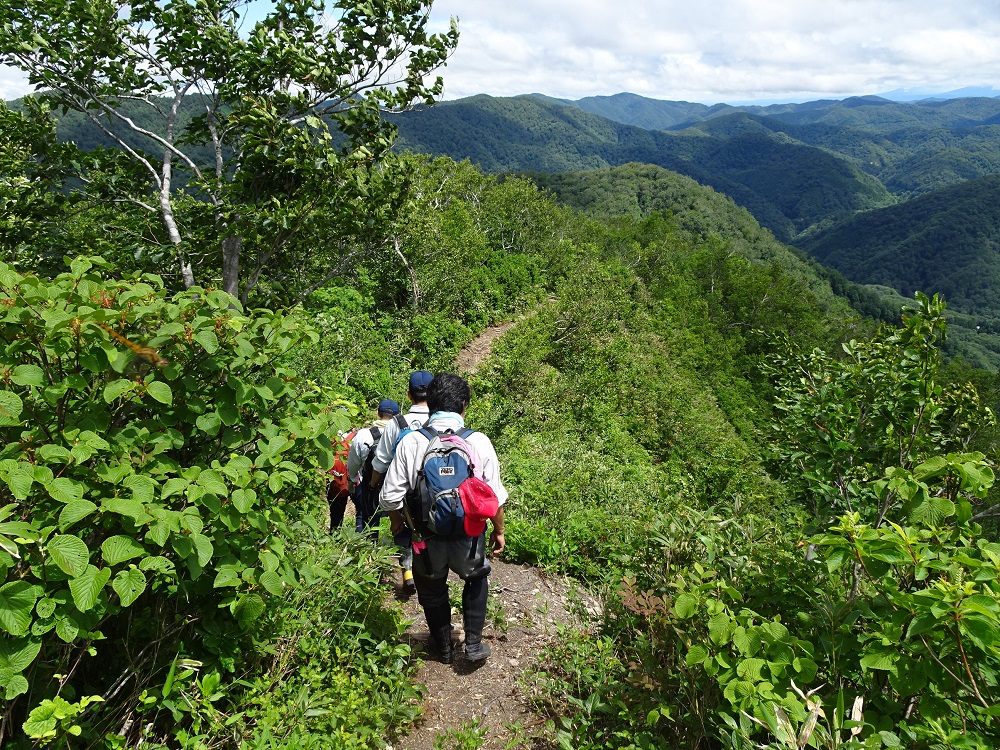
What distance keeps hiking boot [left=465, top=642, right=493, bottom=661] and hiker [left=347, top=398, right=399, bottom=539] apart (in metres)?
1.27

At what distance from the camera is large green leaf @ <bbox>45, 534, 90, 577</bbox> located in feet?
5.62

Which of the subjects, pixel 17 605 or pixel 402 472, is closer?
pixel 17 605

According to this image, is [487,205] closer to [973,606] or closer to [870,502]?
[870,502]

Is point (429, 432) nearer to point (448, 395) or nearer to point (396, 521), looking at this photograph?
point (448, 395)

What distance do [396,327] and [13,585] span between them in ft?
43.9

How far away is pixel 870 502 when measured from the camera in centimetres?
387

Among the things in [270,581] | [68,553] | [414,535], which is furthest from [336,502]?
[68,553]

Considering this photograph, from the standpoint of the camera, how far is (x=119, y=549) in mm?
1883

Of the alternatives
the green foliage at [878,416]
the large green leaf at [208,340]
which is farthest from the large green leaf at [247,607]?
the green foliage at [878,416]

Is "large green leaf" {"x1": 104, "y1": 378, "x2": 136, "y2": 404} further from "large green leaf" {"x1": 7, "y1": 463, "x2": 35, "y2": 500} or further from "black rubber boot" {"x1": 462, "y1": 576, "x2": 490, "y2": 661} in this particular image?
"black rubber boot" {"x1": 462, "y1": 576, "x2": 490, "y2": 661}

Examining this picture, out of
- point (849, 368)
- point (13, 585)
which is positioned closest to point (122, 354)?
point (13, 585)

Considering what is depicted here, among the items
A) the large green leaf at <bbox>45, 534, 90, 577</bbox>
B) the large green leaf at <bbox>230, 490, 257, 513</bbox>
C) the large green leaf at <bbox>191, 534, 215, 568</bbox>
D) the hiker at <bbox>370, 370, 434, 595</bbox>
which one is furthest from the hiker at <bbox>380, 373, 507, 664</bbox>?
the large green leaf at <bbox>45, 534, 90, 577</bbox>

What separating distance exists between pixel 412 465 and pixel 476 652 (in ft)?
4.71

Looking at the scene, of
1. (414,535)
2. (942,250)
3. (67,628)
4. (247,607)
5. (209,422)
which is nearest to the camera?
(67,628)
